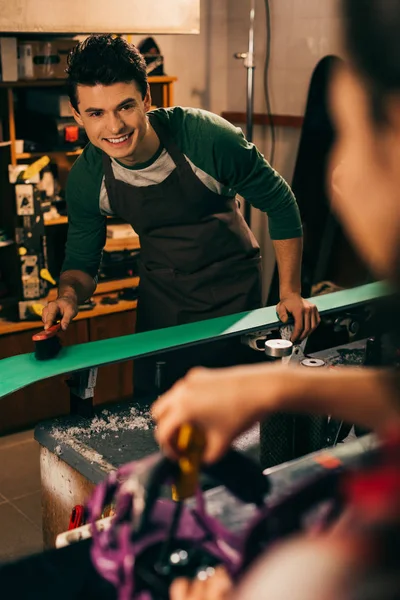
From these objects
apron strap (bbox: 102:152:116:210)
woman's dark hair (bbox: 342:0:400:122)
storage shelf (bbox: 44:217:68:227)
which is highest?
woman's dark hair (bbox: 342:0:400:122)

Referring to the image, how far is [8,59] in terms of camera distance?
3494mm

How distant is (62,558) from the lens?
0.87 meters

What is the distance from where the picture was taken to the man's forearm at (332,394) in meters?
0.58

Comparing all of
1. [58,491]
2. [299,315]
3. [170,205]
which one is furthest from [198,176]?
[58,491]

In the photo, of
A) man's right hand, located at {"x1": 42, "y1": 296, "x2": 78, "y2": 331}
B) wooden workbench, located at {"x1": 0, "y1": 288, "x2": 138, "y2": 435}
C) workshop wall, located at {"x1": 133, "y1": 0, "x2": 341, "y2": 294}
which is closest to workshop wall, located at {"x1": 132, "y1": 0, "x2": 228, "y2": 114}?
workshop wall, located at {"x1": 133, "y1": 0, "x2": 341, "y2": 294}

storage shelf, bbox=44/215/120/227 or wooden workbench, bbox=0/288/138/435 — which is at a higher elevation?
storage shelf, bbox=44/215/120/227

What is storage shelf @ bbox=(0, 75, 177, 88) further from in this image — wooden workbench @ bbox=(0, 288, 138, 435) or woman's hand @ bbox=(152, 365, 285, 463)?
woman's hand @ bbox=(152, 365, 285, 463)

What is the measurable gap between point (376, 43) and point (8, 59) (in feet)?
10.7

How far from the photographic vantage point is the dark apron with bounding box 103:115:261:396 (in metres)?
2.40

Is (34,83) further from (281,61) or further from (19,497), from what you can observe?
(19,497)

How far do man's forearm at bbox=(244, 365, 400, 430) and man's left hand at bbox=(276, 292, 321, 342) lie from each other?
1.54 metres

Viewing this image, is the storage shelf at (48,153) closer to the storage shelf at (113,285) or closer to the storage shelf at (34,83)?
the storage shelf at (34,83)

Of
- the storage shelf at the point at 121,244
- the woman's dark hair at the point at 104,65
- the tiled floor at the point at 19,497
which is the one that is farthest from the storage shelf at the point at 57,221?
the woman's dark hair at the point at 104,65

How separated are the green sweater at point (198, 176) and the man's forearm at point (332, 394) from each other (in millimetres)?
1738
